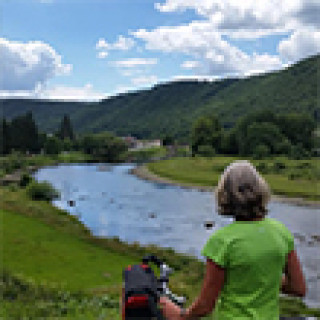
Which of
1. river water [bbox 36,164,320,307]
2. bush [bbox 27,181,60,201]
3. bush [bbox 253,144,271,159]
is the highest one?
bush [bbox 253,144,271,159]

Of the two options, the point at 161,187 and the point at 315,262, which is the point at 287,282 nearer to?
the point at 315,262

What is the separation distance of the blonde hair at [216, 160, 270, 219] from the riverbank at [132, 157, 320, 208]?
78622 mm

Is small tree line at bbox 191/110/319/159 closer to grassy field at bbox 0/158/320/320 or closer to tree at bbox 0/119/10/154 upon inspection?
tree at bbox 0/119/10/154

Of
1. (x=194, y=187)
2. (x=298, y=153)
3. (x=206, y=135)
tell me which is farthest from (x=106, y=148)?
(x=194, y=187)

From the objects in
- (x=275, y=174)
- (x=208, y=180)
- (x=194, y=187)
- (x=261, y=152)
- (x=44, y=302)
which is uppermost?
(x=261, y=152)

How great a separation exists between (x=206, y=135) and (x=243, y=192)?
18116 cm

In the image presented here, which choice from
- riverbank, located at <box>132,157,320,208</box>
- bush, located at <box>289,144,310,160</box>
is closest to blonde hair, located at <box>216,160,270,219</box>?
riverbank, located at <box>132,157,320,208</box>

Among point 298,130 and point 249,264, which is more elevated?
point 298,130

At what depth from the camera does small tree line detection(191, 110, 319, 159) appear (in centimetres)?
15712

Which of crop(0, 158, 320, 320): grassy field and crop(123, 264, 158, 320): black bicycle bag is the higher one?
crop(123, 264, 158, 320): black bicycle bag

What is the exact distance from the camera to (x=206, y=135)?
184125mm

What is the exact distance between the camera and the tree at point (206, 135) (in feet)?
597

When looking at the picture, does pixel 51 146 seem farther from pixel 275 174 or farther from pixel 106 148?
pixel 275 174

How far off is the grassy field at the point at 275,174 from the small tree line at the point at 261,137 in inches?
464
